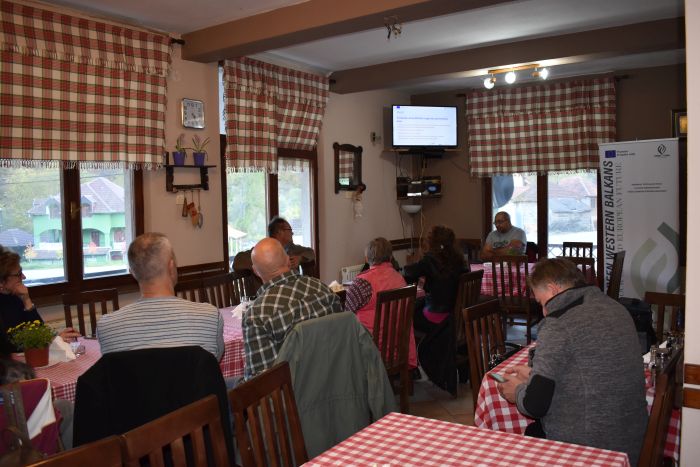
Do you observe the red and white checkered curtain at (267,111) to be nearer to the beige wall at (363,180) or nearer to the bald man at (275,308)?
the beige wall at (363,180)

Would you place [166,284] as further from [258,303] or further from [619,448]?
[619,448]

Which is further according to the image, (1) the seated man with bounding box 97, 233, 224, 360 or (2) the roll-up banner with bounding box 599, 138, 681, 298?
(2) the roll-up banner with bounding box 599, 138, 681, 298

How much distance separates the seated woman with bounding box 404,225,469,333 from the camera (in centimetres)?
436

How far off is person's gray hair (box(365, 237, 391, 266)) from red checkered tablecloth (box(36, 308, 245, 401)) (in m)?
0.94

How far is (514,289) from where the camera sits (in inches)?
216

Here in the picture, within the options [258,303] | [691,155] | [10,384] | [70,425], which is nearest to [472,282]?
[258,303]

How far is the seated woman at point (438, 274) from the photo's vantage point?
4363mm

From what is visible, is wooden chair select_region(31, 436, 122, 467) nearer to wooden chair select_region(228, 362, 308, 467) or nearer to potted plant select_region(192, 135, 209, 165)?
wooden chair select_region(228, 362, 308, 467)

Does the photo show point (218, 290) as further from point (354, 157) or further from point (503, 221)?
point (503, 221)

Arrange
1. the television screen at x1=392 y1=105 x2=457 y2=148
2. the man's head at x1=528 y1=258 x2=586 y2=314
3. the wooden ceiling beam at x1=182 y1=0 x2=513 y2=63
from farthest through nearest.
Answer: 1. the television screen at x1=392 y1=105 x2=457 y2=148
2. the wooden ceiling beam at x1=182 y1=0 x2=513 y2=63
3. the man's head at x1=528 y1=258 x2=586 y2=314

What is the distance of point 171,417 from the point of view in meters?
1.40

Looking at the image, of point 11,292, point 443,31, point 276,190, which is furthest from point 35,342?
point 443,31

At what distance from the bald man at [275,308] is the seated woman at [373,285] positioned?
3.66ft

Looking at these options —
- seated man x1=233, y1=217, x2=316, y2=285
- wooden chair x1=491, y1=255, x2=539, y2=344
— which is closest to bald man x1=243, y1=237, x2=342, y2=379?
seated man x1=233, y1=217, x2=316, y2=285
